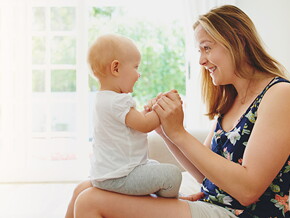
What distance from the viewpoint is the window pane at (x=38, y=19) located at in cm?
443

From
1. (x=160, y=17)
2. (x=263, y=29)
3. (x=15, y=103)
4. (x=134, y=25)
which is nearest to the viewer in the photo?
(x=263, y=29)

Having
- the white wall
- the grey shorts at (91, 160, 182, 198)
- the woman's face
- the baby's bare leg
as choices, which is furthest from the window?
the grey shorts at (91, 160, 182, 198)

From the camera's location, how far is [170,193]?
55.7 inches

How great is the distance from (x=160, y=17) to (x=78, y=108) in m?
4.13

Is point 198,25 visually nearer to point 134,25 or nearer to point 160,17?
point 160,17

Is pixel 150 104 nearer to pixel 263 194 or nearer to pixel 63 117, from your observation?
pixel 263 194

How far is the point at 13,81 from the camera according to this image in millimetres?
4371

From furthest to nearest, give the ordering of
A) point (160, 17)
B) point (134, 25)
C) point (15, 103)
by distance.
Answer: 1. point (134, 25)
2. point (160, 17)
3. point (15, 103)

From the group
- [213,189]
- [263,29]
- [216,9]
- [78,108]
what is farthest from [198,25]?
[78,108]

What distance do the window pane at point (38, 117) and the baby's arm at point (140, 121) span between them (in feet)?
10.6

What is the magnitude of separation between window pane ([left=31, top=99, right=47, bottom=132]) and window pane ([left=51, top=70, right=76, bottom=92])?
24 centimetres

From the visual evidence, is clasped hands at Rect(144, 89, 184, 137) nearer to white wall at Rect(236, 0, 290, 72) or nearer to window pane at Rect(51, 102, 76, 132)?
white wall at Rect(236, 0, 290, 72)

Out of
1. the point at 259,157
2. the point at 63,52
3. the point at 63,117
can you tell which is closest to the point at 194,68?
the point at 63,52

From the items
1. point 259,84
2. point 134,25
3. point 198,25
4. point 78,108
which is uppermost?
point 134,25
